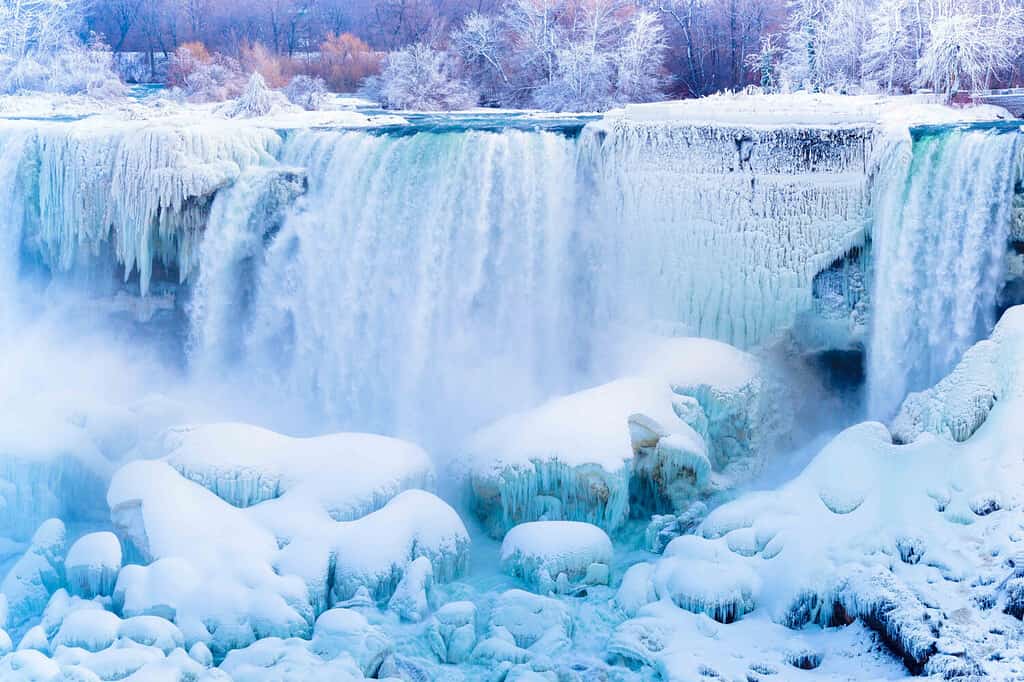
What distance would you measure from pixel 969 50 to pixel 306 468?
1091cm

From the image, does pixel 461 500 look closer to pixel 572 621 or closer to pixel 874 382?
pixel 572 621

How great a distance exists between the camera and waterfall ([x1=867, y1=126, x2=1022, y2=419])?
8.84 m

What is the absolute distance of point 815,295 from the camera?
9609 millimetres

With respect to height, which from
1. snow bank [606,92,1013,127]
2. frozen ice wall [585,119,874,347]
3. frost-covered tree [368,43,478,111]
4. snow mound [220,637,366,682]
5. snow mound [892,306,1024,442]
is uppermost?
frost-covered tree [368,43,478,111]

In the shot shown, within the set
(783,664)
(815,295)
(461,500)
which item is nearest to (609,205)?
(815,295)

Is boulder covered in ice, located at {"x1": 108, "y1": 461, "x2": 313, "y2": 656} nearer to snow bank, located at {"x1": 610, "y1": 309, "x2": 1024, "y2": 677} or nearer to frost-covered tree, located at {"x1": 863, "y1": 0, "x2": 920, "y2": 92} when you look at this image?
snow bank, located at {"x1": 610, "y1": 309, "x2": 1024, "y2": 677}

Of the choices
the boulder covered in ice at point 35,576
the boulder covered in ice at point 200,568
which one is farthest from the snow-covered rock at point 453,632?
the boulder covered in ice at point 35,576

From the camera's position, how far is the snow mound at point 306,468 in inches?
303

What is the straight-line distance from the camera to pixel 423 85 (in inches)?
770

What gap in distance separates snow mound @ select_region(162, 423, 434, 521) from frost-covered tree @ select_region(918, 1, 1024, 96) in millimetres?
9402

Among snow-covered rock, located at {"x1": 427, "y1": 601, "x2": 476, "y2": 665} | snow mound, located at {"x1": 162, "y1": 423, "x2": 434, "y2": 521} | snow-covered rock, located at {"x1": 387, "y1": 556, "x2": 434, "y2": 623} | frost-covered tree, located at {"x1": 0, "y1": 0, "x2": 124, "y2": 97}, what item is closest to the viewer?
snow-covered rock, located at {"x1": 427, "y1": 601, "x2": 476, "y2": 665}

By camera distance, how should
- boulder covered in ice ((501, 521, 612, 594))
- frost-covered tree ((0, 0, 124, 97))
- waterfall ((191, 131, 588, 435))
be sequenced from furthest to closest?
frost-covered tree ((0, 0, 124, 97))
waterfall ((191, 131, 588, 435))
boulder covered in ice ((501, 521, 612, 594))

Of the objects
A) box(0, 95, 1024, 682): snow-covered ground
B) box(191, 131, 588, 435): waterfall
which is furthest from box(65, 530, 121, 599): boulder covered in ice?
box(191, 131, 588, 435): waterfall

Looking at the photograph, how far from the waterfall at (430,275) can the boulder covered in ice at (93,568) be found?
11.1 ft
